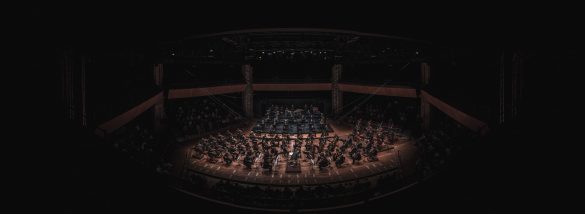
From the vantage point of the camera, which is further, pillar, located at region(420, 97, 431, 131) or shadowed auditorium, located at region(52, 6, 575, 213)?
pillar, located at region(420, 97, 431, 131)

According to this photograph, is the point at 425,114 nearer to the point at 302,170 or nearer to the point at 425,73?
the point at 425,73

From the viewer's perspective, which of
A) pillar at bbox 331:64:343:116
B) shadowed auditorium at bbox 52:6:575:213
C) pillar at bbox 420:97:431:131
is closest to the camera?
shadowed auditorium at bbox 52:6:575:213

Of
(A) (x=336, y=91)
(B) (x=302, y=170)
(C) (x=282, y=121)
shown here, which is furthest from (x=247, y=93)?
(B) (x=302, y=170)

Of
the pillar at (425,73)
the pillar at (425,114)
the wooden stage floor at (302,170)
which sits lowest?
the wooden stage floor at (302,170)

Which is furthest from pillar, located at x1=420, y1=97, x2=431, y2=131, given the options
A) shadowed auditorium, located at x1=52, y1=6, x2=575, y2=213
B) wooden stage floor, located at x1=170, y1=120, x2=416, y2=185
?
wooden stage floor, located at x1=170, y1=120, x2=416, y2=185

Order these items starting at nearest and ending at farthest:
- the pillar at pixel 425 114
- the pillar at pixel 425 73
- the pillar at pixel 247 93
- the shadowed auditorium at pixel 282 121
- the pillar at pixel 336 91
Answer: the shadowed auditorium at pixel 282 121
the pillar at pixel 425 114
the pillar at pixel 425 73
the pillar at pixel 247 93
the pillar at pixel 336 91

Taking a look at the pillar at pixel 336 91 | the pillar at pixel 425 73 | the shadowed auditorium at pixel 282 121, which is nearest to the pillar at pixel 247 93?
the shadowed auditorium at pixel 282 121

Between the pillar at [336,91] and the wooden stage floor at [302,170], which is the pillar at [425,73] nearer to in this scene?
the wooden stage floor at [302,170]

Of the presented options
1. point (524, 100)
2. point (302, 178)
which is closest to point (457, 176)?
point (524, 100)

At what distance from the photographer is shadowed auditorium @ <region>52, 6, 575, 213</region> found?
7699 mm

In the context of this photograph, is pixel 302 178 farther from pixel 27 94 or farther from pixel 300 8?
pixel 27 94

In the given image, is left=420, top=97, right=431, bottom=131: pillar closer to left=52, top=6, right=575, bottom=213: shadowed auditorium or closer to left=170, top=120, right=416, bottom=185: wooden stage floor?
left=52, top=6, right=575, bottom=213: shadowed auditorium

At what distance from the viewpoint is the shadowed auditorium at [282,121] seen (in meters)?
7.70

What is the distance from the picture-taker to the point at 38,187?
6055 millimetres
